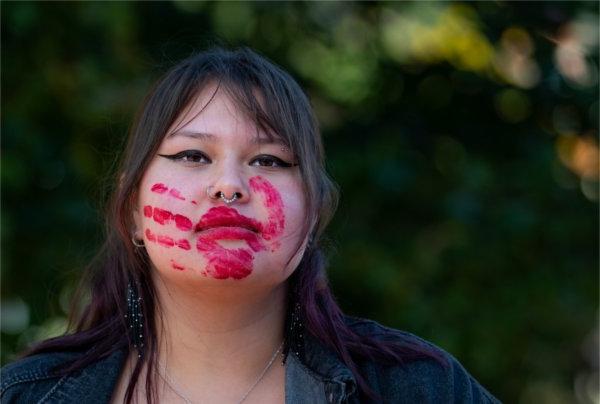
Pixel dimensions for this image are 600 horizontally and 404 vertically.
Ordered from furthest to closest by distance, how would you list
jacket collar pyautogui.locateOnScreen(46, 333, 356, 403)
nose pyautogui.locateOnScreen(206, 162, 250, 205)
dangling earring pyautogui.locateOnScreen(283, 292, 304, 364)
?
dangling earring pyautogui.locateOnScreen(283, 292, 304, 364)
jacket collar pyautogui.locateOnScreen(46, 333, 356, 403)
nose pyautogui.locateOnScreen(206, 162, 250, 205)

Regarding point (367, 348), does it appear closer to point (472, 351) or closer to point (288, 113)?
point (288, 113)

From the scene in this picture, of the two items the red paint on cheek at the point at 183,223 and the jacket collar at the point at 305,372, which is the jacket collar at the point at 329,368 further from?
the red paint on cheek at the point at 183,223

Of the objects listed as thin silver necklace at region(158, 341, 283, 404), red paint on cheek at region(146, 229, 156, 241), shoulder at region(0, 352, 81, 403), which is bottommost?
shoulder at region(0, 352, 81, 403)

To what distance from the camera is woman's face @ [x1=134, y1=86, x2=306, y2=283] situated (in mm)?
2375

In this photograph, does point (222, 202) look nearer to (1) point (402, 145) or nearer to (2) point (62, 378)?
(2) point (62, 378)

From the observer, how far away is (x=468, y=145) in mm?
4293

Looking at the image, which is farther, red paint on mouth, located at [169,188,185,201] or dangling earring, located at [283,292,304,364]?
dangling earring, located at [283,292,304,364]

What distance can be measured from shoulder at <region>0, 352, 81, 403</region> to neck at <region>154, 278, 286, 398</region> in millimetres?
260

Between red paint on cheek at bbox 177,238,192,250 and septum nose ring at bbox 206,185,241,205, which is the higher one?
septum nose ring at bbox 206,185,241,205

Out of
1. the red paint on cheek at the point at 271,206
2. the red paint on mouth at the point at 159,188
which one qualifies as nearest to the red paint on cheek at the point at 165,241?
the red paint on mouth at the point at 159,188

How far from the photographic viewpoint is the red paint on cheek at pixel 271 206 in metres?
2.40

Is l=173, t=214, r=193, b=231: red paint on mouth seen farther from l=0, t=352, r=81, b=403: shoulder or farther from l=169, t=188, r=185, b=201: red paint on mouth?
l=0, t=352, r=81, b=403: shoulder

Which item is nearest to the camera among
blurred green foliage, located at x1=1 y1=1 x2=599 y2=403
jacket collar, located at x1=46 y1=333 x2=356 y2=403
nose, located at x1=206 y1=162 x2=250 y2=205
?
nose, located at x1=206 y1=162 x2=250 y2=205

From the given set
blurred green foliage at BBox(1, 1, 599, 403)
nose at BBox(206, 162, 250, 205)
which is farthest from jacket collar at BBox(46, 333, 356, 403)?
blurred green foliage at BBox(1, 1, 599, 403)
